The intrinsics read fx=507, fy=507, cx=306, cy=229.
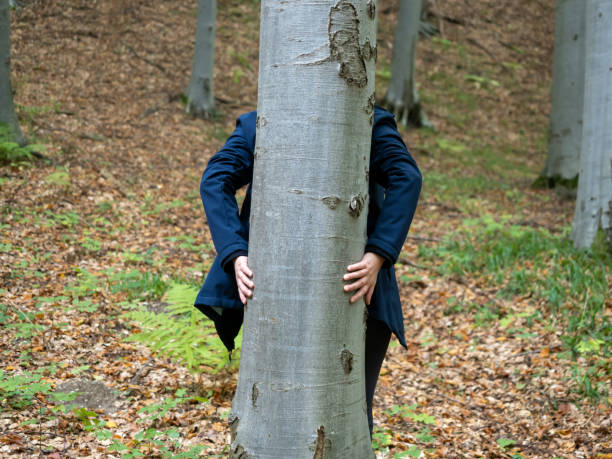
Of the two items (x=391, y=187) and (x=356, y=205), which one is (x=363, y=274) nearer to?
(x=356, y=205)

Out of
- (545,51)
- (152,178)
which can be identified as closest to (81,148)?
(152,178)

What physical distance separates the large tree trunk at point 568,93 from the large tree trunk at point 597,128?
15.6 ft

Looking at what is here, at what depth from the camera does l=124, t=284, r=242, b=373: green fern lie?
12.2ft

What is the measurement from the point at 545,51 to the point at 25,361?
22.2m

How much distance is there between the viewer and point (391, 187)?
6.89 feet

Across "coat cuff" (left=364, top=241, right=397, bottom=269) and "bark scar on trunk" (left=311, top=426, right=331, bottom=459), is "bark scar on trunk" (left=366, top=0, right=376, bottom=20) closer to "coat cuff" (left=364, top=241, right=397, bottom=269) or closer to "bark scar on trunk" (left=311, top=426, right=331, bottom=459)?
"coat cuff" (left=364, top=241, right=397, bottom=269)

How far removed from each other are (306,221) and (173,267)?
480cm

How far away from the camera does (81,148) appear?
9.14 meters

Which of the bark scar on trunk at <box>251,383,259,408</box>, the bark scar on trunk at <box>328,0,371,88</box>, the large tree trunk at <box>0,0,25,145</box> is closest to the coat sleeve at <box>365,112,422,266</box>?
the bark scar on trunk at <box>328,0,371,88</box>

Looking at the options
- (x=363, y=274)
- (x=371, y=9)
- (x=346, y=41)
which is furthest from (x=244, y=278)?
(x=371, y=9)

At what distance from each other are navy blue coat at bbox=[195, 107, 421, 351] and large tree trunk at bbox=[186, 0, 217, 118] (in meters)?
10.7

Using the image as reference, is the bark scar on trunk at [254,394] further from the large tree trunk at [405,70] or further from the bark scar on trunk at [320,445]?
the large tree trunk at [405,70]

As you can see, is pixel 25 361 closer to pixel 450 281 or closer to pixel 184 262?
pixel 184 262

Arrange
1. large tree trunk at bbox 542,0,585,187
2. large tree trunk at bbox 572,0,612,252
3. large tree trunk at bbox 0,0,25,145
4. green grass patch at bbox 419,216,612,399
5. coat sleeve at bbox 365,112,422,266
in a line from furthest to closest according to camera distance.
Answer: large tree trunk at bbox 542,0,585,187, large tree trunk at bbox 0,0,25,145, large tree trunk at bbox 572,0,612,252, green grass patch at bbox 419,216,612,399, coat sleeve at bbox 365,112,422,266
